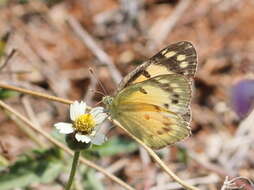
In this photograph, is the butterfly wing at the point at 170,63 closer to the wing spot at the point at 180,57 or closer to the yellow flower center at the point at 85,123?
the wing spot at the point at 180,57

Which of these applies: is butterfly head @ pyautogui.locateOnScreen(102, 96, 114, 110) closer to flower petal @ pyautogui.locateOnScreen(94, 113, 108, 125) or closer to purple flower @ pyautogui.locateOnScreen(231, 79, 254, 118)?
flower petal @ pyautogui.locateOnScreen(94, 113, 108, 125)

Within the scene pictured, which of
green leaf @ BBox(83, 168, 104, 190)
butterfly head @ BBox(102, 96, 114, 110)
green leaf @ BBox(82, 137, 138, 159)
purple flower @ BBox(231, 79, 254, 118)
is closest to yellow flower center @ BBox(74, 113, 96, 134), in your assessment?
butterfly head @ BBox(102, 96, 114, 110)

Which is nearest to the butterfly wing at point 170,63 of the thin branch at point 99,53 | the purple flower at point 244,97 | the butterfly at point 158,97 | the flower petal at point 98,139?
the butterfly at point 158,97

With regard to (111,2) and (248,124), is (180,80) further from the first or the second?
(111,2)

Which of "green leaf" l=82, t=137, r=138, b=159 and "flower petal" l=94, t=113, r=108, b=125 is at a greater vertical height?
"flower petal" l=94, t=113, r=108, b=125

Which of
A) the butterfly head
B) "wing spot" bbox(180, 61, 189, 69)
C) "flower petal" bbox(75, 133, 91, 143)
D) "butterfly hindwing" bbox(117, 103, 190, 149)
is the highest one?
"wing spot" bbox(180, 61, 189, 69)

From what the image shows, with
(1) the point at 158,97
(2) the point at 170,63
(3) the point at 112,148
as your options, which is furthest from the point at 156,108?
(3) the point at 112,148

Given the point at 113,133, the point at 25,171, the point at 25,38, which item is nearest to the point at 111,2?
the point at 25,38
